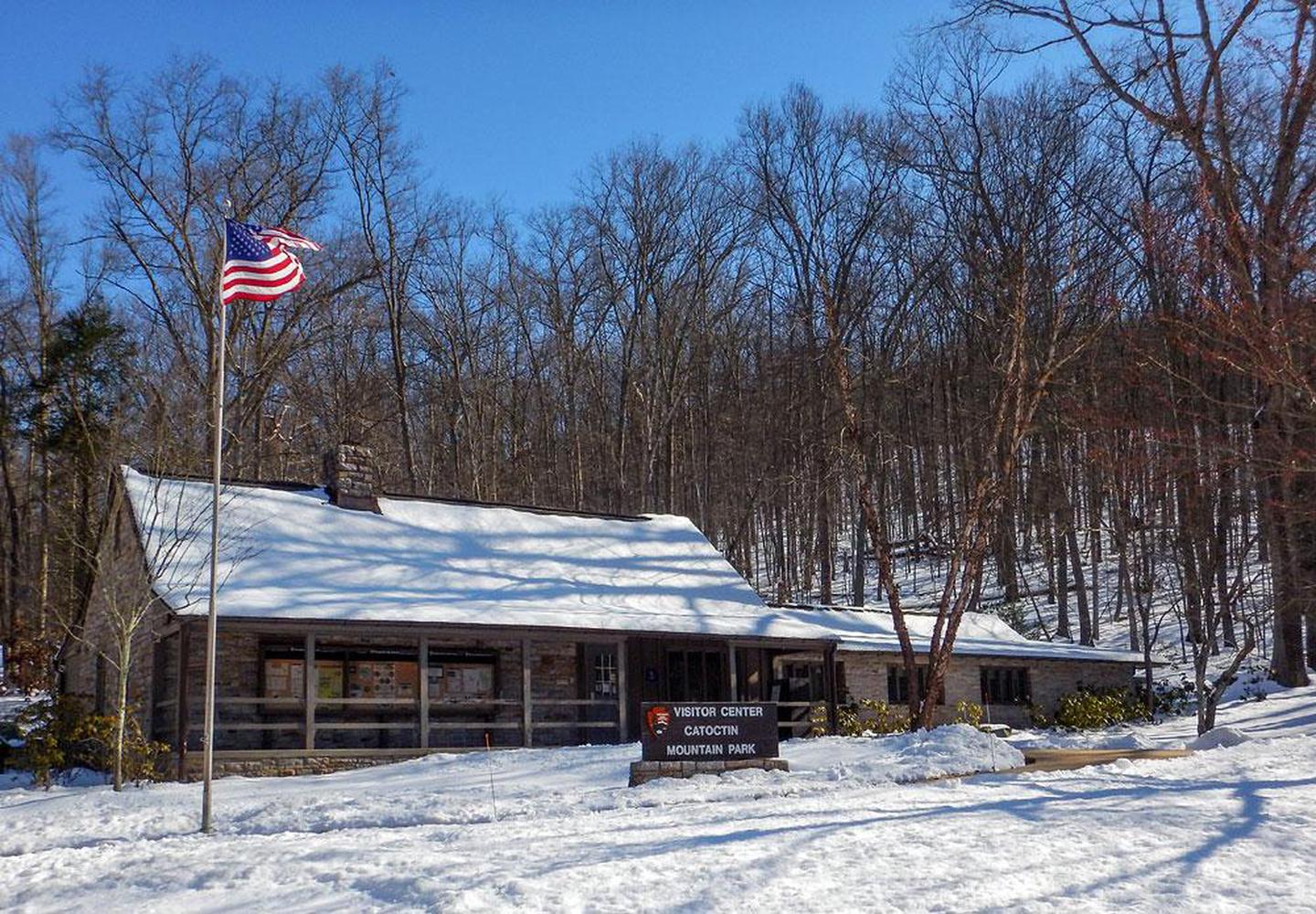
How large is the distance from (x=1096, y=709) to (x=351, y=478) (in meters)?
16.4

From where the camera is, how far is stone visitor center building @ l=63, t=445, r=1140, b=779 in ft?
62.9

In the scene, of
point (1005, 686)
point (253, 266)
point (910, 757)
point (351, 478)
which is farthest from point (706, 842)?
point (1005, 686)

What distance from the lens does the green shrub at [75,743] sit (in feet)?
58.4

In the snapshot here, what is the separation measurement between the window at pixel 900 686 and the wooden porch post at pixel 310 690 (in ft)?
42.3

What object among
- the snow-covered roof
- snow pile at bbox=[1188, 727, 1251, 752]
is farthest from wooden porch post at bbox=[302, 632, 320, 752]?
snow pile at bbox=[1188, 727, 1251, 752]

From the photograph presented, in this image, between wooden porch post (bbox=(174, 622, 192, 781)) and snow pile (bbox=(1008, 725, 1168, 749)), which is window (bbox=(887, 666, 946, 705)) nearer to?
snow pile (bbox=(1008, 725, 1168, 749))

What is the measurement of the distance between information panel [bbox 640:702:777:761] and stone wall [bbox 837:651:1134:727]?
9.64 meters

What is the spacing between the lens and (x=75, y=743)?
19.7 metres

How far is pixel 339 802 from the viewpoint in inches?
558

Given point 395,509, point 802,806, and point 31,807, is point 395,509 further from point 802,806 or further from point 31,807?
point 802,806

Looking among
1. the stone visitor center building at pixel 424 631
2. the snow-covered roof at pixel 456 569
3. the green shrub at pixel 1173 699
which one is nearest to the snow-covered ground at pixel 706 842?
the stone visitor center building at pixel 424 631

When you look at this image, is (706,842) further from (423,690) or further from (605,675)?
(605,675)

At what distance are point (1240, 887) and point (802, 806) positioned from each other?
4616 millimetres

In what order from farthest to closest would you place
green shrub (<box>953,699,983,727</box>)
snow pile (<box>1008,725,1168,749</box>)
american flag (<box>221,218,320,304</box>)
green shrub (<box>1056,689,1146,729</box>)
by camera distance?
green shrub (<box>1056,689,1146,729</box>) → green shrub (<box>953,699,983,727</box>) → snow pile (<box>1008,725,1168,749</box>) → american flag (<box>221,218,320,304</box>)
